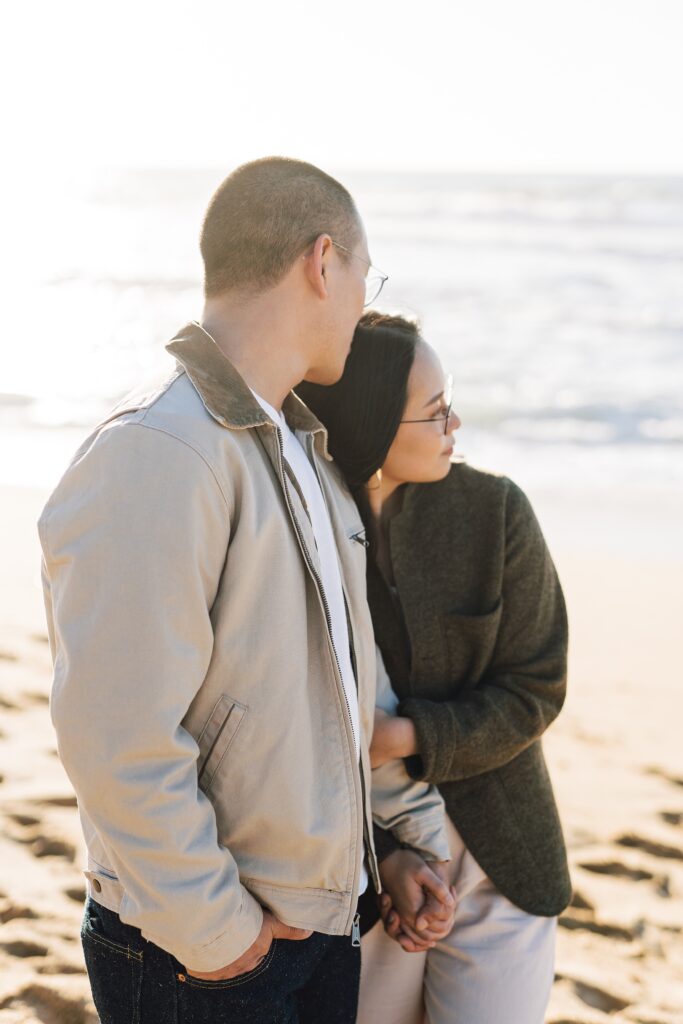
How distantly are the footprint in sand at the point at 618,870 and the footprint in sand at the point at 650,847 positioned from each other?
0.41ft

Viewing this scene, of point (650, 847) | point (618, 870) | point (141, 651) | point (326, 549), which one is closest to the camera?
point (141, 651)

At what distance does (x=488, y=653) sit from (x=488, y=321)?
1434 centimetres

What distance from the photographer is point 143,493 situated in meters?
1.72

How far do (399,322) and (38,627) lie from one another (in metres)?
3.91

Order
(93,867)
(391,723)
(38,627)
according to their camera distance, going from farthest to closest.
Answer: (38,627) → (391,723) → (93,867)

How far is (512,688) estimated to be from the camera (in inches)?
101

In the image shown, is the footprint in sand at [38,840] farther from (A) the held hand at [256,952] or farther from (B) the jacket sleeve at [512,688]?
(A) the held hand at [256,952]

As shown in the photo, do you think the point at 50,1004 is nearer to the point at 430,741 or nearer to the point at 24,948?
the point at 24,948

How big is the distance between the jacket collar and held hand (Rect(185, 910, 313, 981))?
35.4 inches

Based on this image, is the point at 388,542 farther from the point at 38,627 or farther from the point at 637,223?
the point at 637,223

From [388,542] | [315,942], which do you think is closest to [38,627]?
[388,542]

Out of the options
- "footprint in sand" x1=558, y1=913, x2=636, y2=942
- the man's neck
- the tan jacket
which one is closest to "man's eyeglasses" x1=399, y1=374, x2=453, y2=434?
the man's neck

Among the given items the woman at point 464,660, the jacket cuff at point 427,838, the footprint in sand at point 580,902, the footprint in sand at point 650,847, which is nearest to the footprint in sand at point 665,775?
the footprint in sand at point 650,847

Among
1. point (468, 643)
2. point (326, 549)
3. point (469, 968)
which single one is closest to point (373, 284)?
point (326, 549)
